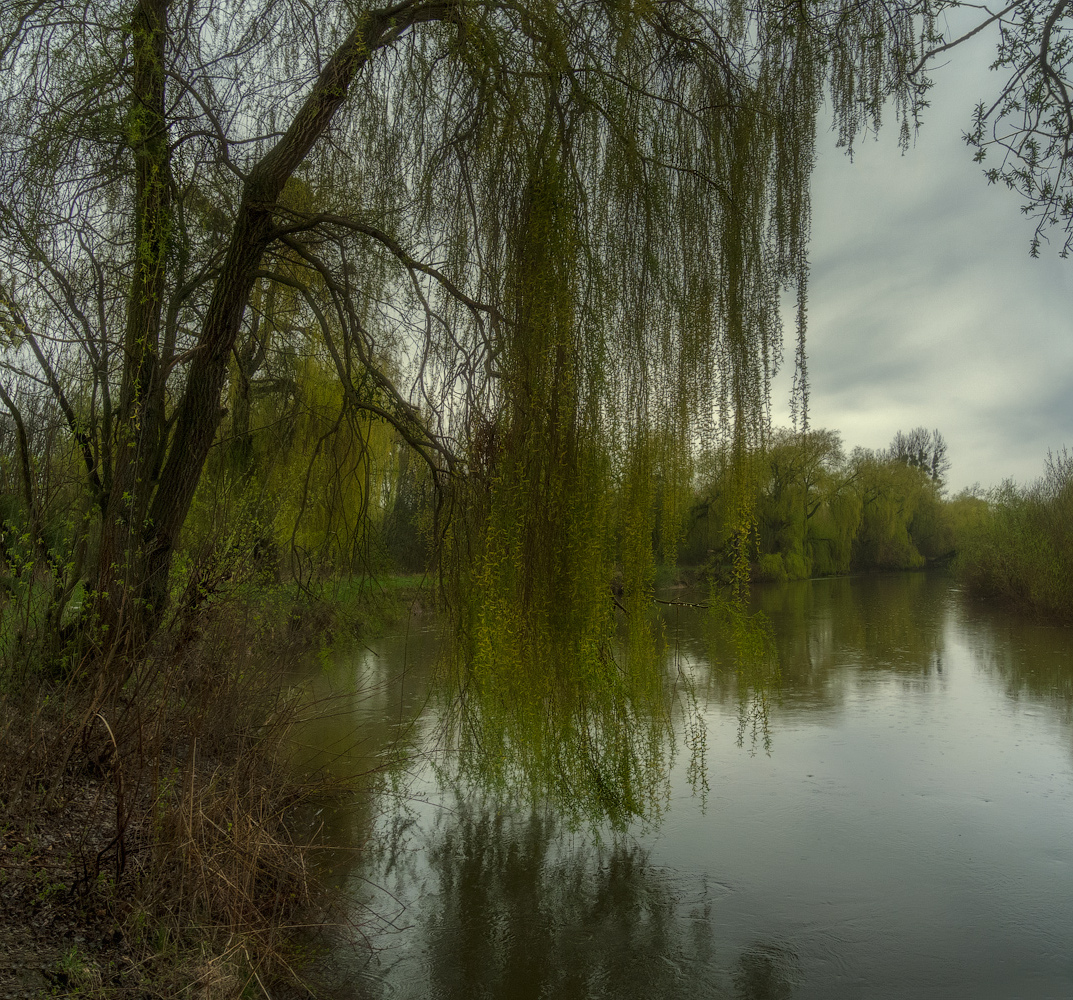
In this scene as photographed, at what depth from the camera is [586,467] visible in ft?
10.6

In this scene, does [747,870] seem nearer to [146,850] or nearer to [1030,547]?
[146,850]

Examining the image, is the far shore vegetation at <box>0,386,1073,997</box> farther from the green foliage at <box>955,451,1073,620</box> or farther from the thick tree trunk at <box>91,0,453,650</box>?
the green foliage at <box>955,451,1073,620</box>

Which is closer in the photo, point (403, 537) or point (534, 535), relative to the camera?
point (534, 535)

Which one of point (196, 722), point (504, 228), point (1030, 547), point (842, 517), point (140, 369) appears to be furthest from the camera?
point (842, 517)

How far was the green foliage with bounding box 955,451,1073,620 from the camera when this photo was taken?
15.1 meters

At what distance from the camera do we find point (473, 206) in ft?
11.6

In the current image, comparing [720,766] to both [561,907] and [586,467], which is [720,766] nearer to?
[561,907]

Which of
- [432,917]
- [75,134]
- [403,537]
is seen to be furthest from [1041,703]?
[75,134]

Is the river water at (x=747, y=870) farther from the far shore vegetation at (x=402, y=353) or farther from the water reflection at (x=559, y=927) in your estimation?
the far shore vegetation at (x=402, y=353)

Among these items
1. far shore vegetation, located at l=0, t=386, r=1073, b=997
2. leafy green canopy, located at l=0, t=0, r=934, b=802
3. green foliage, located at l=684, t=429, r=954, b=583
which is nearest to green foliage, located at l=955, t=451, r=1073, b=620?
green foliage, located at l=684, t=429, r=954, b=583

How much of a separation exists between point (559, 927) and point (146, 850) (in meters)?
1.88

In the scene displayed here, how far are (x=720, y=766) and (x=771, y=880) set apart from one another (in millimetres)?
1970

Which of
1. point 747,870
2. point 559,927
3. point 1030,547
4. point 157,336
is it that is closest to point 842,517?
point 1030,547

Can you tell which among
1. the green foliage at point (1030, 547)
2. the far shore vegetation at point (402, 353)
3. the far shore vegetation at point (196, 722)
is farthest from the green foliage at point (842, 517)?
the far shore vegetation at point (402, 353)
